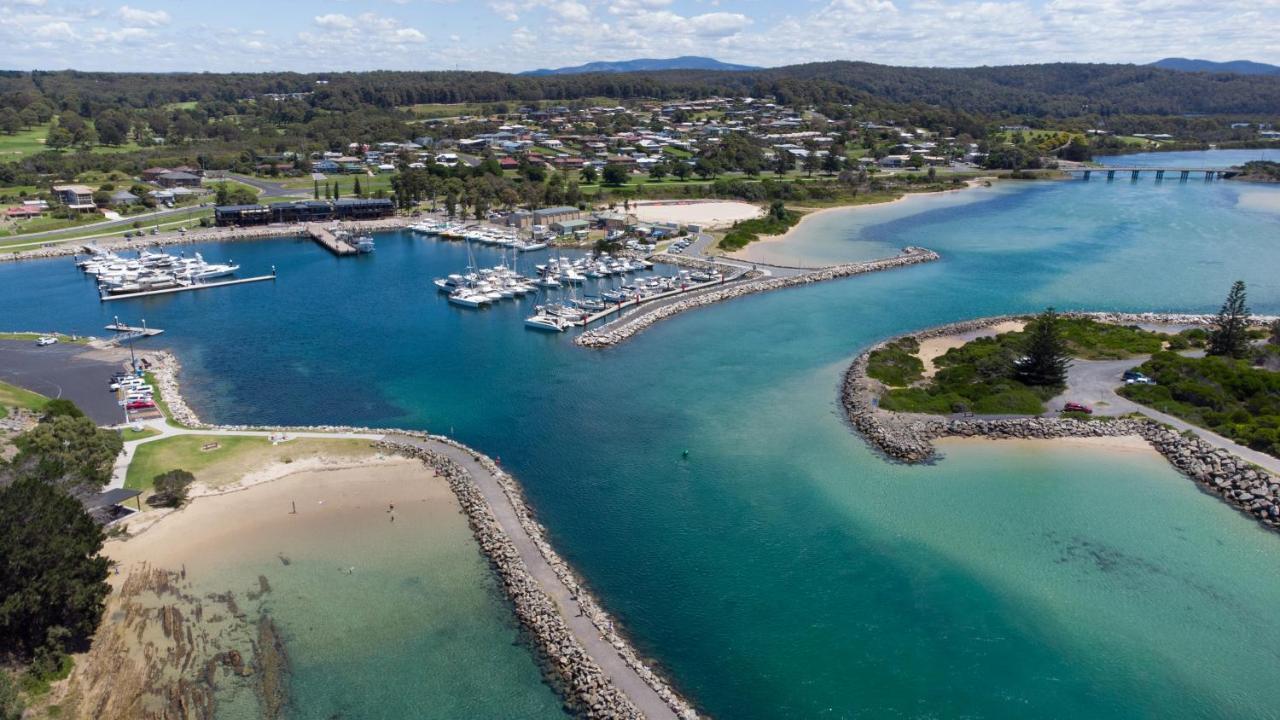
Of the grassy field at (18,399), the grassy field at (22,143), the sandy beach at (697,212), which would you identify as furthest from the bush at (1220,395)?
the grassy field at (22,143)

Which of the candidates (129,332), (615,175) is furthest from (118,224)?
(615,175)

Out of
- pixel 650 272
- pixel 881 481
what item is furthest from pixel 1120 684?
pixel 650 272

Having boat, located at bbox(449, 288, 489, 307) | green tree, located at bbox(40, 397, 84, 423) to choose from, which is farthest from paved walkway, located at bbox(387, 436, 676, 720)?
boat, located at bbox(449, 288, 489, 307)

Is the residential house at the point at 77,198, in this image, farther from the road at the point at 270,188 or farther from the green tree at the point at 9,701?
the green tree at the point at 9,701

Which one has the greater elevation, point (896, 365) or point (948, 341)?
point (948, 341)

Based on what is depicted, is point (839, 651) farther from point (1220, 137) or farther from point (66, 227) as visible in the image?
point (1220, 137)

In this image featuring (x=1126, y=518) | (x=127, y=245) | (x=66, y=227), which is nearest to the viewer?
(x=1126, y=518)

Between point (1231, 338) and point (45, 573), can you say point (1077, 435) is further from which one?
point (45, 573)
